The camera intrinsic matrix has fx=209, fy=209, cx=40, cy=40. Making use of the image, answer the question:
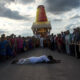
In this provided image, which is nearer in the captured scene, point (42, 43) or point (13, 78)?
point (13, 78)

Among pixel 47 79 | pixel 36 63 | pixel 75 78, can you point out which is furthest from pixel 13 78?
pixel 36 63

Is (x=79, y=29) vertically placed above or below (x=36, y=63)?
above

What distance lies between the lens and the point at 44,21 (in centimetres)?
5878

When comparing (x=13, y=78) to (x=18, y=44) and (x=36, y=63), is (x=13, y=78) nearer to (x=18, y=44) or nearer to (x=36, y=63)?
(x=36, y=63)

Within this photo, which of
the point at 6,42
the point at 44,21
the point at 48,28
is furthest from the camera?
the point at 44,21

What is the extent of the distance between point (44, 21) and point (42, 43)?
23.3 meters

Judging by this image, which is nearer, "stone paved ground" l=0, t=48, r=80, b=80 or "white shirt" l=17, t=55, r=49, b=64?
"stone paved ground" l=0, t=48, r=80, b=80

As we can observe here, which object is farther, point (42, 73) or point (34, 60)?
point (34, 60)

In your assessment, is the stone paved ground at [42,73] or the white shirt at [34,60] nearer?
the stone paved ground at [42,73]

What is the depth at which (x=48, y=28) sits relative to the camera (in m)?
53.8

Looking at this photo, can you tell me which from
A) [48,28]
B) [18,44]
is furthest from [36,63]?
[48,28]

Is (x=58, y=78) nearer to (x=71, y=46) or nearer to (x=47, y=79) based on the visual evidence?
(x=47, y=79)

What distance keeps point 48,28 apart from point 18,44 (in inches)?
1249

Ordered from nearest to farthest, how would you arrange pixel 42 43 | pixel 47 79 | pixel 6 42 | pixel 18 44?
pixel 47 79 < pixel 6 42 < pixel 18 44 < pixel 42 43
